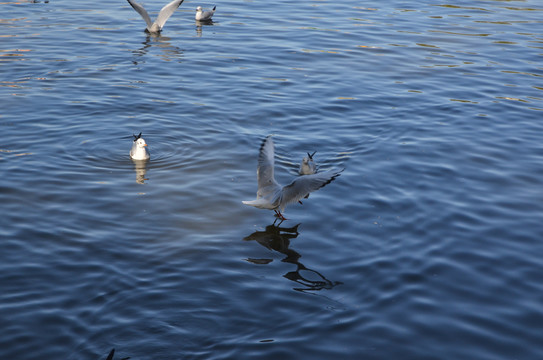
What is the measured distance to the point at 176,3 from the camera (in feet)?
73.8

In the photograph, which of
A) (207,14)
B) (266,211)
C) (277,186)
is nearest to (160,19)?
(207,14)

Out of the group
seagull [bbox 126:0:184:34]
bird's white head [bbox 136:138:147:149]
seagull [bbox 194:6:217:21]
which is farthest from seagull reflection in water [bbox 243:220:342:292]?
seagull [bbox 194:6:217:21]

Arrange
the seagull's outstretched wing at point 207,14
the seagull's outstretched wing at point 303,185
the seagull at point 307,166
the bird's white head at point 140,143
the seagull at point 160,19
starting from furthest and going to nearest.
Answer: the seagull's outstretched wing at point 207,14
the seagull at point 160,19
the bird's white head at point 140,143
the seagull at point 307,166
the seagull's outstretched wing at point 303,185

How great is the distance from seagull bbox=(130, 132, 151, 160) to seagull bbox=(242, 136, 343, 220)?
2663 millimetres

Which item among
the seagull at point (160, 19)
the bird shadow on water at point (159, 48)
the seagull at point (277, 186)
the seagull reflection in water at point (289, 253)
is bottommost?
the seagull reflection in water at point (289, 253)

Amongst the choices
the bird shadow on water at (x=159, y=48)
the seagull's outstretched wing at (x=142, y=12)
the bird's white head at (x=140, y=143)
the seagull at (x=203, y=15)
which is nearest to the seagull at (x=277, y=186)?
the bird's white head at (x=140, y=143)

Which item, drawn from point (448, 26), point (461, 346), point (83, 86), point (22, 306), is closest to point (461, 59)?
point (448, 26)

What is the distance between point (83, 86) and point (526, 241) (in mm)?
11815

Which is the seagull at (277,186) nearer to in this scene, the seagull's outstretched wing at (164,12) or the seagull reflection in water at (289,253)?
the seagull reflection in water at (289,253)

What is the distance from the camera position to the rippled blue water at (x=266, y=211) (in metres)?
7.81

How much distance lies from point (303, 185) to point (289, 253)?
107 cm

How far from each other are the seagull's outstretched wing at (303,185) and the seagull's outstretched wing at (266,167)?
0.49 meters

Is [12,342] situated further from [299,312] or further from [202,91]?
[202,91]

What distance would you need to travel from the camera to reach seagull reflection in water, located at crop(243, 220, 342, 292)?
880cm
